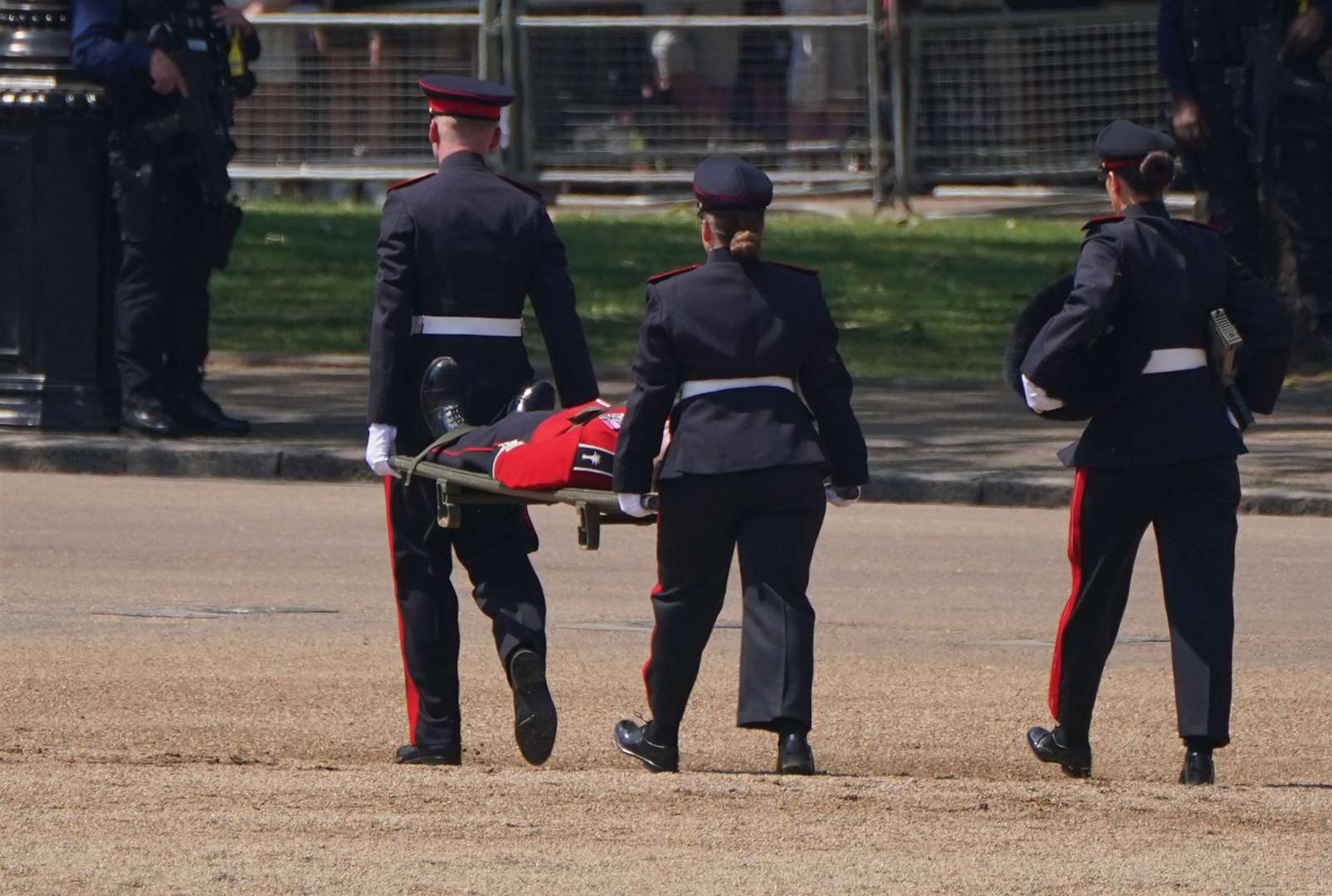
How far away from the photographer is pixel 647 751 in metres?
6.37

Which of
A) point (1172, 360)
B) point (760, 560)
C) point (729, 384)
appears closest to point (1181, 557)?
point (1172, 360)

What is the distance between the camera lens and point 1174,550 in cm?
636

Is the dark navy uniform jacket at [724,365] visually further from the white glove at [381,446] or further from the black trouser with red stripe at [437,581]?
the white glove at [381,446]

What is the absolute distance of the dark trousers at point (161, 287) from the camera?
11609 mm

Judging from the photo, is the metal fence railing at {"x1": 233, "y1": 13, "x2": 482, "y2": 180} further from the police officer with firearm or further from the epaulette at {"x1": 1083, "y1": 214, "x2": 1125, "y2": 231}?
the epaulette at {"x1": 1083, "y1": 214, "x2": 1125, "y2": 231}

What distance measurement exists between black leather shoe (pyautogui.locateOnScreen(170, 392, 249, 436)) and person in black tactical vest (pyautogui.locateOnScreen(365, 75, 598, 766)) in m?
5.68

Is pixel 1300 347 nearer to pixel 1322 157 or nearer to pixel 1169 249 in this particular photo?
pixel 1322 157

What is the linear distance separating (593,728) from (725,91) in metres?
15.5

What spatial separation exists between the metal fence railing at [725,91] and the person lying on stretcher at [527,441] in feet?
50.6

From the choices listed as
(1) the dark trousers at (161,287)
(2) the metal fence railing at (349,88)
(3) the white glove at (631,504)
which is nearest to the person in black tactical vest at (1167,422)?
(3) the white glove at (631,504)

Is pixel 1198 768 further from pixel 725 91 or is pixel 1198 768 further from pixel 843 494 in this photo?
pixel 725 91

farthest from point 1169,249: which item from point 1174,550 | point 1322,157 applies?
point 1322,157

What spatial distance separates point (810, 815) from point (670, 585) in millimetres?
1058

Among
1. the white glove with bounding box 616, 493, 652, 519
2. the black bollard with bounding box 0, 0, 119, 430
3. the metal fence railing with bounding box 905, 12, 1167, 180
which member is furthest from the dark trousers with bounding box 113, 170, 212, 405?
the metal fence railing with bounding box 905, 12, 1167, 180
